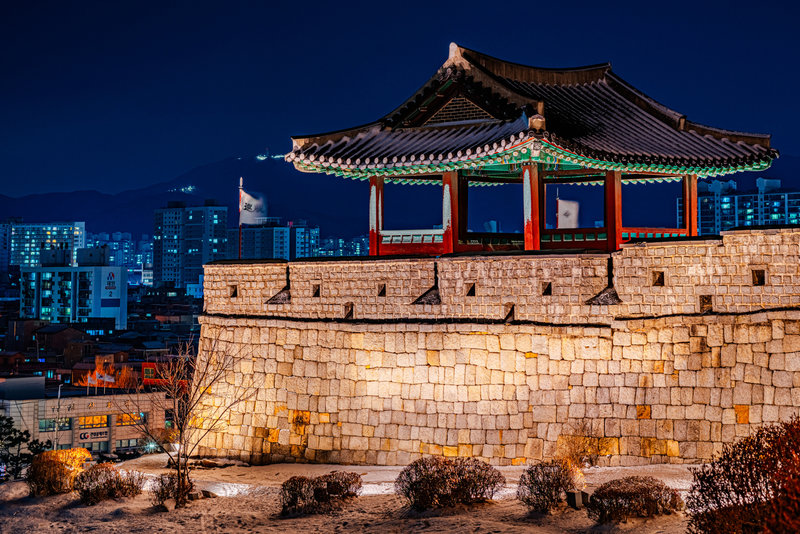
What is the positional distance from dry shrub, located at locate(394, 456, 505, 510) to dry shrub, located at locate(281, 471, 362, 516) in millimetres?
1132

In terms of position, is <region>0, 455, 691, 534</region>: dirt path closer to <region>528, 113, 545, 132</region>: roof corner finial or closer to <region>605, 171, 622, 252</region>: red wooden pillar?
<region>605, 171, 622, 252</region>: red wooden pillar

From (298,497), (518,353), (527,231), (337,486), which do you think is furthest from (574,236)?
(298,497)

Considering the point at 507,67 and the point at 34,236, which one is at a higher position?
the point at 34,236

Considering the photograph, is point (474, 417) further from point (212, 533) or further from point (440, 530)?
point (212, 533)

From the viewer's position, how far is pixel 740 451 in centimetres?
987

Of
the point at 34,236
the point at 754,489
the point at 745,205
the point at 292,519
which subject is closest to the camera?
the point at 754,489

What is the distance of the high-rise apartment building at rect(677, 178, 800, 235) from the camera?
95.5 meters

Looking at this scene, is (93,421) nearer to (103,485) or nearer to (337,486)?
(103,485)

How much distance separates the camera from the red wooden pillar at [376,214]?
18391mm

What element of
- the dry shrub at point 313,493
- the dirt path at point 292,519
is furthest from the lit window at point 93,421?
the dry shrub at point 313,493

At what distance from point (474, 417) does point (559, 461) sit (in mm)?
2411

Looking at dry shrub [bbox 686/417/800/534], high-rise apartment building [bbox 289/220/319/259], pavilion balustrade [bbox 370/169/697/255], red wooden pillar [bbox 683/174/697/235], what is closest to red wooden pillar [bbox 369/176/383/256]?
pavilion balustrade [bbox 370/169/697/255]

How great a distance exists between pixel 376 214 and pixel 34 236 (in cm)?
17126

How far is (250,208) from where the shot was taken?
20922 millimetres
